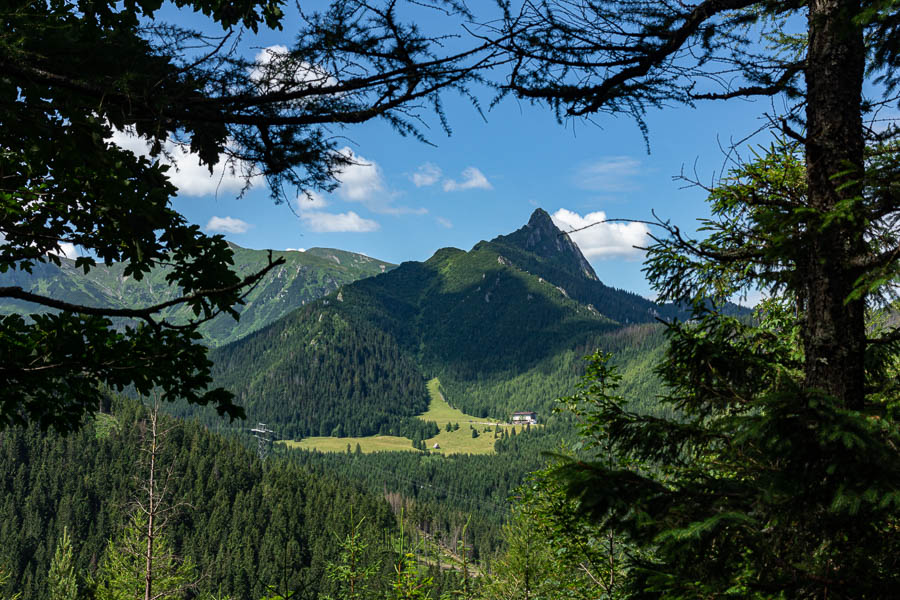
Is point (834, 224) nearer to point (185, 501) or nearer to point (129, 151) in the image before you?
point (129, 151)

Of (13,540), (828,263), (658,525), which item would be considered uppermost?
(828,263)

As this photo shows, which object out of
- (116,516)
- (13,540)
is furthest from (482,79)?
(13,540)

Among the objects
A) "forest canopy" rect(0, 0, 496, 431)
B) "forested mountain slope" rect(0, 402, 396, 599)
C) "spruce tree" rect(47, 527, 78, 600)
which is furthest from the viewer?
"forested mountain slope" rect(0, 402, 396, 599)

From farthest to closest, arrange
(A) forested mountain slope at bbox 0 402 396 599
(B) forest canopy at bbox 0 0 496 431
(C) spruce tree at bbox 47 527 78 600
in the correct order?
(A) forested mountain slope at bbox 0 402 396 599
(C) spruce tree at bbox 47 527 78 600
(B) forest canopy at bbox 0 0 496 431

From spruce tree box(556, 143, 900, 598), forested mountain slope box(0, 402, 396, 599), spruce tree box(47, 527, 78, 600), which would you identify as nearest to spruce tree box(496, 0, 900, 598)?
spruce tree box(556, 143, 900, 598)

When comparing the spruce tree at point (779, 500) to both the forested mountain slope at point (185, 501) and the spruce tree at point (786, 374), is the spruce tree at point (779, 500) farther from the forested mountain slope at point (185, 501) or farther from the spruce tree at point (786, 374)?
the forested mountain slope at point (185, 501)

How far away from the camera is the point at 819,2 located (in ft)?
16.0

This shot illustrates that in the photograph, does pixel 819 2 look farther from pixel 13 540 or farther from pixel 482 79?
pixel 13 540

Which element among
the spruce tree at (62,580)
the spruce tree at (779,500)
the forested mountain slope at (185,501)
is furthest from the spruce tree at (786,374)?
the forested mountain slope at (185,501)

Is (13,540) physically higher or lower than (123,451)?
lower

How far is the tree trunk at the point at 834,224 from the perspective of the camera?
4.61m

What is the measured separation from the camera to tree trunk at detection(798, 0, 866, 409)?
4605mm

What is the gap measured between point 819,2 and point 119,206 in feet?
21.2

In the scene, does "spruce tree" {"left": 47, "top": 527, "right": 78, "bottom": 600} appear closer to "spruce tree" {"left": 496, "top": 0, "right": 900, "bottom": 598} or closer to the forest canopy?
the forest canopy
